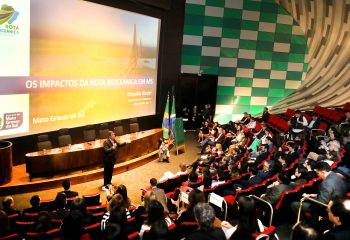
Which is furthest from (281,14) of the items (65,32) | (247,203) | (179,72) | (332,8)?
(247,203)

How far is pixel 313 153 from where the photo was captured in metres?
6.76

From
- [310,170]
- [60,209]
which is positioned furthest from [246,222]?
[310,170]

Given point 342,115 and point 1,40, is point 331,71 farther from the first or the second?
point 1,40

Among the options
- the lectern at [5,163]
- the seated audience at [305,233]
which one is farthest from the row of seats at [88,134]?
the seated audience at [305,233]

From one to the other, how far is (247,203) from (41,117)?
18.8 ft

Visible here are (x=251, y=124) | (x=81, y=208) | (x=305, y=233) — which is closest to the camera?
(x=305, y=233)

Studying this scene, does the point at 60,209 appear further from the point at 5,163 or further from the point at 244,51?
the point at 244,51

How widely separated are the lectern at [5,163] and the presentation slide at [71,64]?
602mm

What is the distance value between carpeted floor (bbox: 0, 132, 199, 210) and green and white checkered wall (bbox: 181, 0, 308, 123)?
11.8 feet

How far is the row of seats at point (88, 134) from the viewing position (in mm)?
7129

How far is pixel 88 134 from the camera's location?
8.11 metres

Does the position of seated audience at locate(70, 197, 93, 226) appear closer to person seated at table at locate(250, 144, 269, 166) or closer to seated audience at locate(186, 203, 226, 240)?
seated audience at locate(186, 203, 226, 240)

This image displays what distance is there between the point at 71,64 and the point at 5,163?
2748 mm

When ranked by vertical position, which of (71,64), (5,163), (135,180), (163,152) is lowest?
(135,180)
